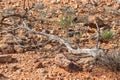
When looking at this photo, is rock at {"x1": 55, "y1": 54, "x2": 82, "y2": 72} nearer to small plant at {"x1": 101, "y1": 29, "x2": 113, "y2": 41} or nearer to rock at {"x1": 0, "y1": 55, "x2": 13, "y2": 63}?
rock at {"x1": 0, "y1": 55, "x2": 13, "y2": 63}

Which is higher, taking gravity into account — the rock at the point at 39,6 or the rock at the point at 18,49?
the rock at the point at 39,6

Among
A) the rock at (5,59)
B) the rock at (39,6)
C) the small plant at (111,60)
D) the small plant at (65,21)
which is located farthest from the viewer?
the rock at (39,6)

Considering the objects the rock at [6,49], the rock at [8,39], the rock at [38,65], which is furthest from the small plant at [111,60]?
the rock at [8,39]

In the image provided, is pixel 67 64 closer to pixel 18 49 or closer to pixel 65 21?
pixel 18 49

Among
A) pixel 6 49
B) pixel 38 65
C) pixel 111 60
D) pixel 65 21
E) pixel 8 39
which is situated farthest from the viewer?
pixel 65 21

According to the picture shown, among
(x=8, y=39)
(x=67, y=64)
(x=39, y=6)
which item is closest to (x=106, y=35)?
(x=67, y=64)

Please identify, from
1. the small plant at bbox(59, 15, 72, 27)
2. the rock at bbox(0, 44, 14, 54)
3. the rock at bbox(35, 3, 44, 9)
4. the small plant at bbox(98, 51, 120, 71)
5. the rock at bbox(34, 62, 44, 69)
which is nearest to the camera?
the small plant at bbox(98, 51, 120, 71)

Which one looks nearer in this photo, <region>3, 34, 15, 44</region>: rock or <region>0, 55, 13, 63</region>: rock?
<region>0, 55, 13, 63</region>: rock

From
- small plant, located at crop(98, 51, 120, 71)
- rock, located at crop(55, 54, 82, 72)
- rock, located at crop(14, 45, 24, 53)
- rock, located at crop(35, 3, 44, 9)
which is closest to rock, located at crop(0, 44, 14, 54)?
rock, located at crop(14, 45, 24, 53)

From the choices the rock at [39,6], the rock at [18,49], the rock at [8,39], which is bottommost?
the rock at [18,49]

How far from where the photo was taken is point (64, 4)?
18.6 ft

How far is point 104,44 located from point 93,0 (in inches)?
59.5

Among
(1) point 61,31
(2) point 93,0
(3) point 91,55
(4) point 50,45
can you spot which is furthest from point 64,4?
(3) point 91,55

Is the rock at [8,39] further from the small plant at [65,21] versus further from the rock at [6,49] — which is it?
the small plant at [65,21]
